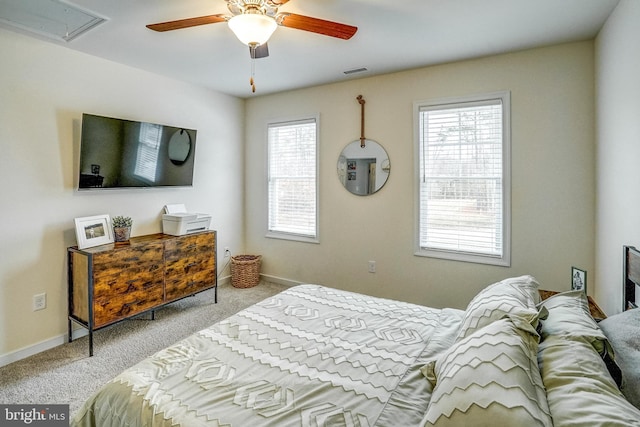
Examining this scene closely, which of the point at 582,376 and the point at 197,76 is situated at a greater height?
the point at 197,76

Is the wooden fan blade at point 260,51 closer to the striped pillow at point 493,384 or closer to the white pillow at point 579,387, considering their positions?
the striped pillow at point 493,384

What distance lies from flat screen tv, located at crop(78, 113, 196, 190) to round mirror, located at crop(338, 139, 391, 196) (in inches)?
72.5

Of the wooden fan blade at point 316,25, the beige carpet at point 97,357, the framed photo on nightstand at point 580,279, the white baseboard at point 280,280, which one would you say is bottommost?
the beige carpet at point 97,357

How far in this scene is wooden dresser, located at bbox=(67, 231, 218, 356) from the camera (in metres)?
2.75

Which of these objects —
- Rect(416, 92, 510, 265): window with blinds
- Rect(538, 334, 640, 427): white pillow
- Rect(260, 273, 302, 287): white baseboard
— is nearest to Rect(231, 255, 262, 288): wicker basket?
Rect(260, 273, 302, 287): white baseboard

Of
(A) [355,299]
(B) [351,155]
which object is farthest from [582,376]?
(B) [351,155]

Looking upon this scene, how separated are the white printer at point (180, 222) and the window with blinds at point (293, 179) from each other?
3.56 feet

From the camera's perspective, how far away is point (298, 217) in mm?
4453

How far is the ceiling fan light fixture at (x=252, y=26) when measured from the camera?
1.78 metres

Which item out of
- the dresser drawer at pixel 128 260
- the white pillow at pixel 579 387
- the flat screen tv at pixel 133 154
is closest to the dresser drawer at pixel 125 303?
the dresser drawer at pixel 128 260

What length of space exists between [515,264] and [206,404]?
2999 mm

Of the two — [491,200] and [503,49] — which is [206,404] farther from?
Answer: [503,49]

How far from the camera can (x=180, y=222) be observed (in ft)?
11.6

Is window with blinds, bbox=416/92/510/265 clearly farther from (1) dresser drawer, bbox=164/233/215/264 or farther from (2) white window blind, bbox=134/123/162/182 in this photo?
(2) white window blind, bbox=134/123/162/182
